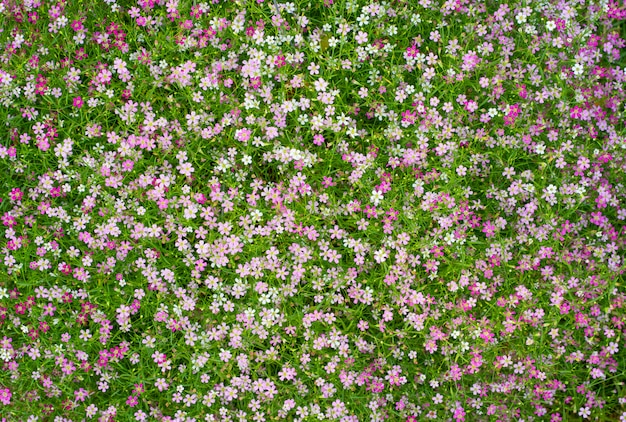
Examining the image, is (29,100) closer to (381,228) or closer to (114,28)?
(114,28)

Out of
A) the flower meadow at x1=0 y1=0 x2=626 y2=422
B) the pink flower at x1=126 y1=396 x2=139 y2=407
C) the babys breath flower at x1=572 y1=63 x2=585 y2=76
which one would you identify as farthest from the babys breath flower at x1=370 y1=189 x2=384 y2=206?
the pink flower at x1=126 y1=396 x2=139 y2=407

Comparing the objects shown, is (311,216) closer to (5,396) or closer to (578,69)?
(578,69)

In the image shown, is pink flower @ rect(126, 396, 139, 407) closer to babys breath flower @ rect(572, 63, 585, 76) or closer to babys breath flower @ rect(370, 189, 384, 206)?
babys breath flower @ rect(370, 189, 384, 206)

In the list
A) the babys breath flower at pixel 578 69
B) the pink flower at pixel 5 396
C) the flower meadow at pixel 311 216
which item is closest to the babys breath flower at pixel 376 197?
the flower meadow at pixel 311 216

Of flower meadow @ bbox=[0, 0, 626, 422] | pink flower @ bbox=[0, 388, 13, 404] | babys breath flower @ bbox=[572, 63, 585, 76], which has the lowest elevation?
pink flower @ bbox=[0, 388, 13, 404]

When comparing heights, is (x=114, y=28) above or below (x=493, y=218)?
above

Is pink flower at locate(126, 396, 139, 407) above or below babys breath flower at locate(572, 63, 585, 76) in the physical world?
below

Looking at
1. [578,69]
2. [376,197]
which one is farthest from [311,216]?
[578,69]

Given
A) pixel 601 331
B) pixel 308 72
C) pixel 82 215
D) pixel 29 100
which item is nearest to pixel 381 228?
pixel 308 72
